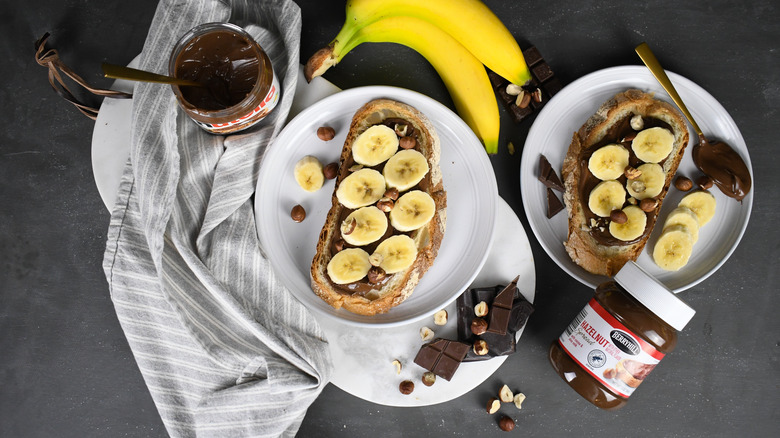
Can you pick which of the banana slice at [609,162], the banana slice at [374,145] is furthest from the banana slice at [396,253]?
the banana slice at [609,162]

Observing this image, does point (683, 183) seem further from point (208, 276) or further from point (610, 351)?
point (208, 276)

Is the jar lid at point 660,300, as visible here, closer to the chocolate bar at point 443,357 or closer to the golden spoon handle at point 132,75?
the chocolate bar at point 443,357

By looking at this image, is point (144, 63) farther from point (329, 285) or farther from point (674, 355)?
point (674, 355)

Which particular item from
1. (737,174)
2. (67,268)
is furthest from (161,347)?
(737,174)


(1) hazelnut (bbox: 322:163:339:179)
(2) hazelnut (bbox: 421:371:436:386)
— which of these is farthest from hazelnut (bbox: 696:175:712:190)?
(1) hazelnut (bbox: 322:163:339:179)

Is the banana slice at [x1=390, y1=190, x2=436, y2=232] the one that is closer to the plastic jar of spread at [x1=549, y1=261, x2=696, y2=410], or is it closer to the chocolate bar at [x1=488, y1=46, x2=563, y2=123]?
the chocolate bar at [x1=488, y1=46, x2=563, y2=123]
